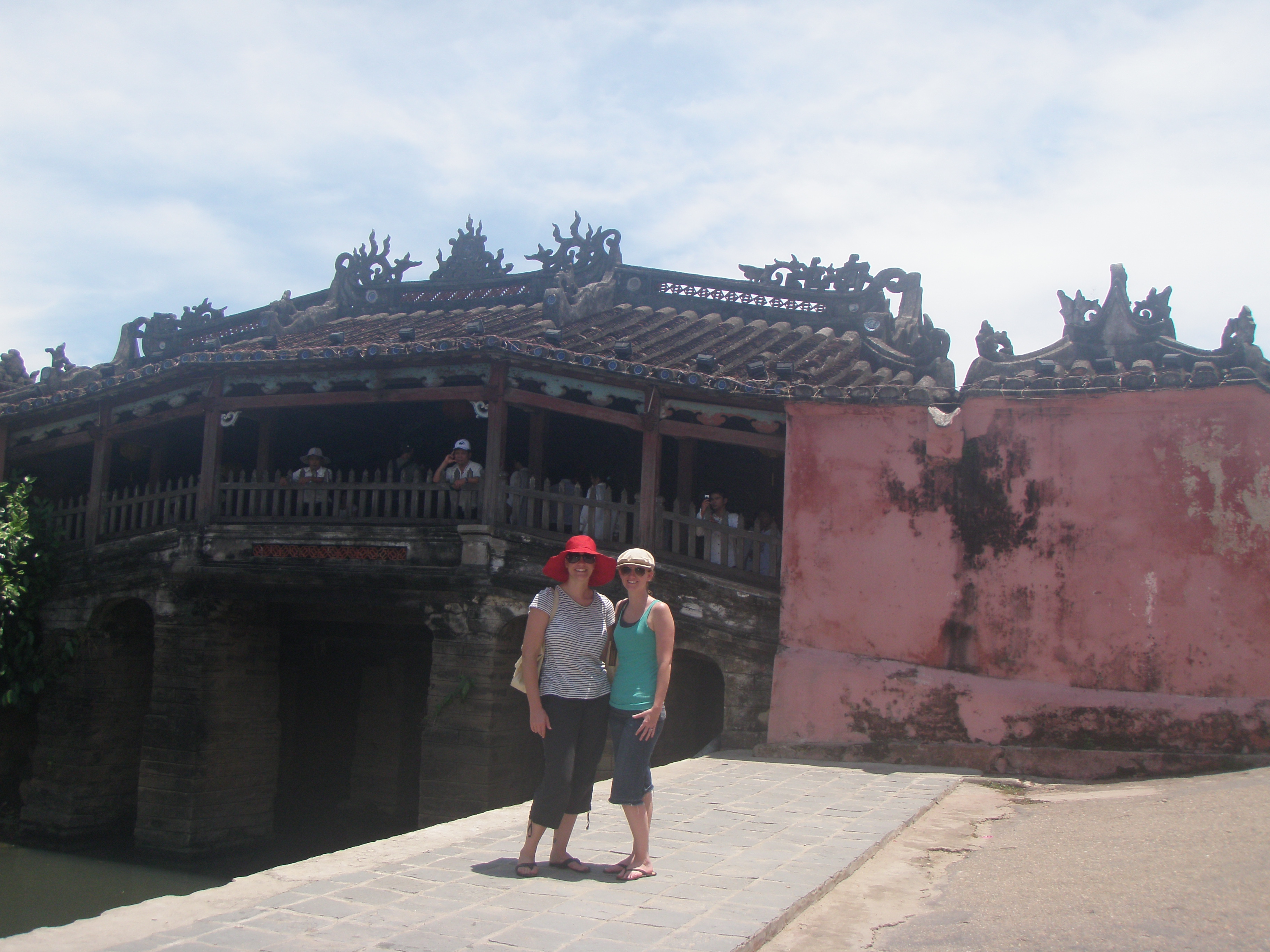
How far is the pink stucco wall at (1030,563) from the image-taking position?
8.75m

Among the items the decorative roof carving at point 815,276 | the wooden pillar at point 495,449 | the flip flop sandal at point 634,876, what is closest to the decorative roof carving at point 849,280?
the decorative roof carving at point 815,276

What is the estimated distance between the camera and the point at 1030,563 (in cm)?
942

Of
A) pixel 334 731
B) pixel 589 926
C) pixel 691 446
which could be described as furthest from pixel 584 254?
pixel 589 926

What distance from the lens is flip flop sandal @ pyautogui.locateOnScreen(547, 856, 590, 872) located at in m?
4.87

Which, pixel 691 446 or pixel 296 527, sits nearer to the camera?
pixel 296 527

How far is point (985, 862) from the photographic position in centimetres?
552

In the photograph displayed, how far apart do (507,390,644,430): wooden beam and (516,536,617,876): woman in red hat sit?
5808 millimetres

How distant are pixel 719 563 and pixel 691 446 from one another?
1.67 metres

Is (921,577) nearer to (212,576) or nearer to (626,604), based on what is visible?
(626,604)

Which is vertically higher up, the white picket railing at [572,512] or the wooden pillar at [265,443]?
the wooden pillar at [265,443]

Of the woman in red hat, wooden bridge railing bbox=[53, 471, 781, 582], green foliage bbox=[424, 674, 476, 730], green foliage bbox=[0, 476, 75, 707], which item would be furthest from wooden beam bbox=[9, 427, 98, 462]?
the woman in red hat

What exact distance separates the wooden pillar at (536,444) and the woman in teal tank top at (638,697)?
6.23 metres

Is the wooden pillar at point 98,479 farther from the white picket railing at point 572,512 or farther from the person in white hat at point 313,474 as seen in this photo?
the white picket railing at point 572,512

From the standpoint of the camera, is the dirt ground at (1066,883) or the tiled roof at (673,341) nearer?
the dirt ground at (1066,883)
